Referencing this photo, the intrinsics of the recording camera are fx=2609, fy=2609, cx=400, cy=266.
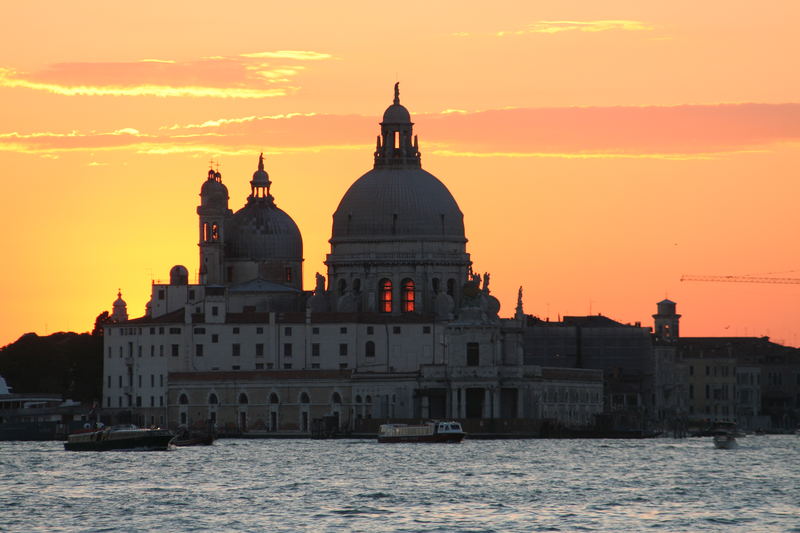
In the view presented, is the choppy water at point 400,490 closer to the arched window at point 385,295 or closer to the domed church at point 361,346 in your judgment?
the domed church at point 361,346

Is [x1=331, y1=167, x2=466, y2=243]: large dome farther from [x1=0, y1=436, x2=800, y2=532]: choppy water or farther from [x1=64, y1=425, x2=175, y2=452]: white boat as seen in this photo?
[x1=64, y1=425, x2=175, y2=452]: white boat

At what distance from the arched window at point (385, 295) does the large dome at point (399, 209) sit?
3.51 meters

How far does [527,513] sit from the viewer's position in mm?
91938

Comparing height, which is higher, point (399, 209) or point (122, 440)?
point (399, 209)

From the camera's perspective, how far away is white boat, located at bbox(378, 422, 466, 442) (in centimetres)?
16050

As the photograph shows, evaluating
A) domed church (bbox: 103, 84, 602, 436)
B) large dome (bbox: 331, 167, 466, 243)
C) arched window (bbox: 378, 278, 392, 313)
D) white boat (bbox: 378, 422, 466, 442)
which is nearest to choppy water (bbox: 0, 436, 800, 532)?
white boat (bbox: 378, 422, 466, 442)

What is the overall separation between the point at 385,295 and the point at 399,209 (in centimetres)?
675

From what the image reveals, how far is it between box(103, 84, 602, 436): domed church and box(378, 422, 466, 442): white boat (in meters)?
13.2

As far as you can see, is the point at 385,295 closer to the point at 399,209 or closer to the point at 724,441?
the point at 399,209

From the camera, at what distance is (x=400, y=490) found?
10325cm

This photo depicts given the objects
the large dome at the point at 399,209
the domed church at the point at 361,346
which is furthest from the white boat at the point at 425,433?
the large dome at the point at 399,209

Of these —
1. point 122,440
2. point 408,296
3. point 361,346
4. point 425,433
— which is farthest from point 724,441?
point 408,296

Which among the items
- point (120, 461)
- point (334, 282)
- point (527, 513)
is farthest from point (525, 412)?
point (527, 513)

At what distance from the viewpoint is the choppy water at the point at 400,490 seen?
8831 centimetres
